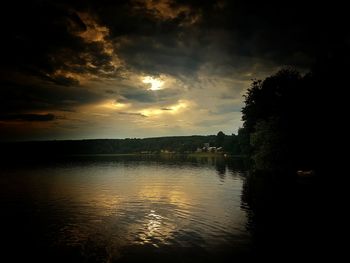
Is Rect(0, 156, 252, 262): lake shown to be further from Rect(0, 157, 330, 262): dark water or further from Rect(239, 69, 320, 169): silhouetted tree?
Rect(239, 69, 320, 169): silhouetted tree

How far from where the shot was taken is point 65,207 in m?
36.4

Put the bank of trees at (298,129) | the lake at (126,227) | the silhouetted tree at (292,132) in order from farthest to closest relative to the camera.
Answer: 1. the silhouetted tree at (292,132)
2. the bank of trees at (298,129)
3. the lake at (126,227)

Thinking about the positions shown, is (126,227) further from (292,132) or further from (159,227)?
(292,132)

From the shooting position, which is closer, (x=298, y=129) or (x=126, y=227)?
(x=126, y=227)

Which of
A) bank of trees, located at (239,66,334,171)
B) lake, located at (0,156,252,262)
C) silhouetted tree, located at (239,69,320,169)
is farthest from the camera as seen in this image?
silhouetted tree, located at (239,69,320,169)

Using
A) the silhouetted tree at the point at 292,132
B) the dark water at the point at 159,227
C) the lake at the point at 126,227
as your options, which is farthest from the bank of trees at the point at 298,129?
the lake at the point at 126,227

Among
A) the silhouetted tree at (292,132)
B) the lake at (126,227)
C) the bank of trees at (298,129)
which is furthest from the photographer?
the silhouetted tree at (292,132)

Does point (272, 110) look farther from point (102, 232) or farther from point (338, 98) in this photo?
point (102, 232)

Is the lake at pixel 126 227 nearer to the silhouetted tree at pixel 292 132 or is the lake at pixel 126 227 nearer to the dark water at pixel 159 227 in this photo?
the dark water at pixel 159 227

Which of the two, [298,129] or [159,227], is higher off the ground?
[298,129]

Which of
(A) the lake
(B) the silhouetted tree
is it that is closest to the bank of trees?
(B) the silhouetted tree

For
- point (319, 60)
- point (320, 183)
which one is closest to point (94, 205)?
point (320, 183)

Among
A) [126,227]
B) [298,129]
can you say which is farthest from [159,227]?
[298,129]

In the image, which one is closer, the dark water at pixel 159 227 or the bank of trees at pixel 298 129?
the dark water at pixel 159 227
